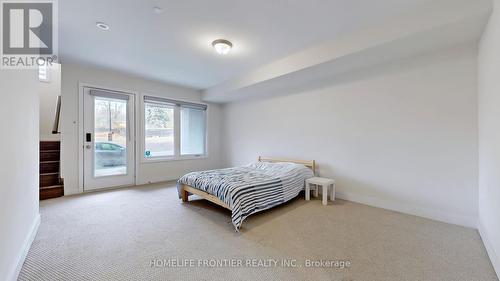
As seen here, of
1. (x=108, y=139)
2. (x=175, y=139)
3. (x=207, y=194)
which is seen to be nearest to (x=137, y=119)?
(x=108, y=139)

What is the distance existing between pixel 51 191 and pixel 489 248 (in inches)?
240

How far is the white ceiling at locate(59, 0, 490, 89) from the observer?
2.18 metres

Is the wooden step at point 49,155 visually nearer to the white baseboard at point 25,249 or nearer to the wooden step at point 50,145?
the wooden step at point 50,145

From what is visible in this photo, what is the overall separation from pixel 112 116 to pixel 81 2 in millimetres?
2714

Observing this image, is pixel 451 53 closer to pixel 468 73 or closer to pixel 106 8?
pixel 468 73

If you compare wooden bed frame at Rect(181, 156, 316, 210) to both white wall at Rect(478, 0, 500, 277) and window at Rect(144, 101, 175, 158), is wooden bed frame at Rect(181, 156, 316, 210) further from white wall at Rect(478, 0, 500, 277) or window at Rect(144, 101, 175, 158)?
white wall at Rect(478, 0, 500, 277)

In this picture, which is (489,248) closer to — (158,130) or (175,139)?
(175,139)

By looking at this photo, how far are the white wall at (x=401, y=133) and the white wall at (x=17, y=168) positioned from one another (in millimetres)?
4020

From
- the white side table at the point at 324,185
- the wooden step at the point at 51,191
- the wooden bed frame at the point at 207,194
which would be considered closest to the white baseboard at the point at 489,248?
the white side table at the point at 324,185

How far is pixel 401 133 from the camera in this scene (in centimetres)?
305

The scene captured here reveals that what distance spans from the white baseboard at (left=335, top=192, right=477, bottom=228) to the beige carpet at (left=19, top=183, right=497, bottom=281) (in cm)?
16

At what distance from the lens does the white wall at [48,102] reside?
495 centimetres

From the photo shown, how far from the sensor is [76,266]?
172 centimetres

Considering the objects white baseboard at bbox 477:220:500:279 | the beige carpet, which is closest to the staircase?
the beige carpet
